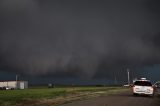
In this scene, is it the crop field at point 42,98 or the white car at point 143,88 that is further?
the white car at point 143,88

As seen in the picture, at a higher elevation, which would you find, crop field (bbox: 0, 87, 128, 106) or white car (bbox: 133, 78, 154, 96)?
white car (bbox: 133, 78, 154, 96)

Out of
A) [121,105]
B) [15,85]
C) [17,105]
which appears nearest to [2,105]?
[17,105]

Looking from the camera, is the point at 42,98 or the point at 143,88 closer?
the point at 143,88

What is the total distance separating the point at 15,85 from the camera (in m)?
151

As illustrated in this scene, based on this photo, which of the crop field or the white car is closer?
the crop field

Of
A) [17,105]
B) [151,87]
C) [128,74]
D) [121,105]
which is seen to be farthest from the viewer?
[128,74]

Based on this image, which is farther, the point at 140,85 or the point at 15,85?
the point at 15,85

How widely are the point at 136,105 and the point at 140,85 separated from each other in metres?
15.2

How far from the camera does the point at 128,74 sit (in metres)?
151

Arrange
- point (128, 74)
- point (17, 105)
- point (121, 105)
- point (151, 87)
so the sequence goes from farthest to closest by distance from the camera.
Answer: point (128, 74) < point (151, 87) < point (17, 105) < point (121, 105)

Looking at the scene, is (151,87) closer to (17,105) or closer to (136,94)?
(136,94)

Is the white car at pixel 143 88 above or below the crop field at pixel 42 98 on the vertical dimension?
above

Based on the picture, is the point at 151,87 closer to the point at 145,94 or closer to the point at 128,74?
the point at 145,94

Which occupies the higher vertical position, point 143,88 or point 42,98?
point 143,88
